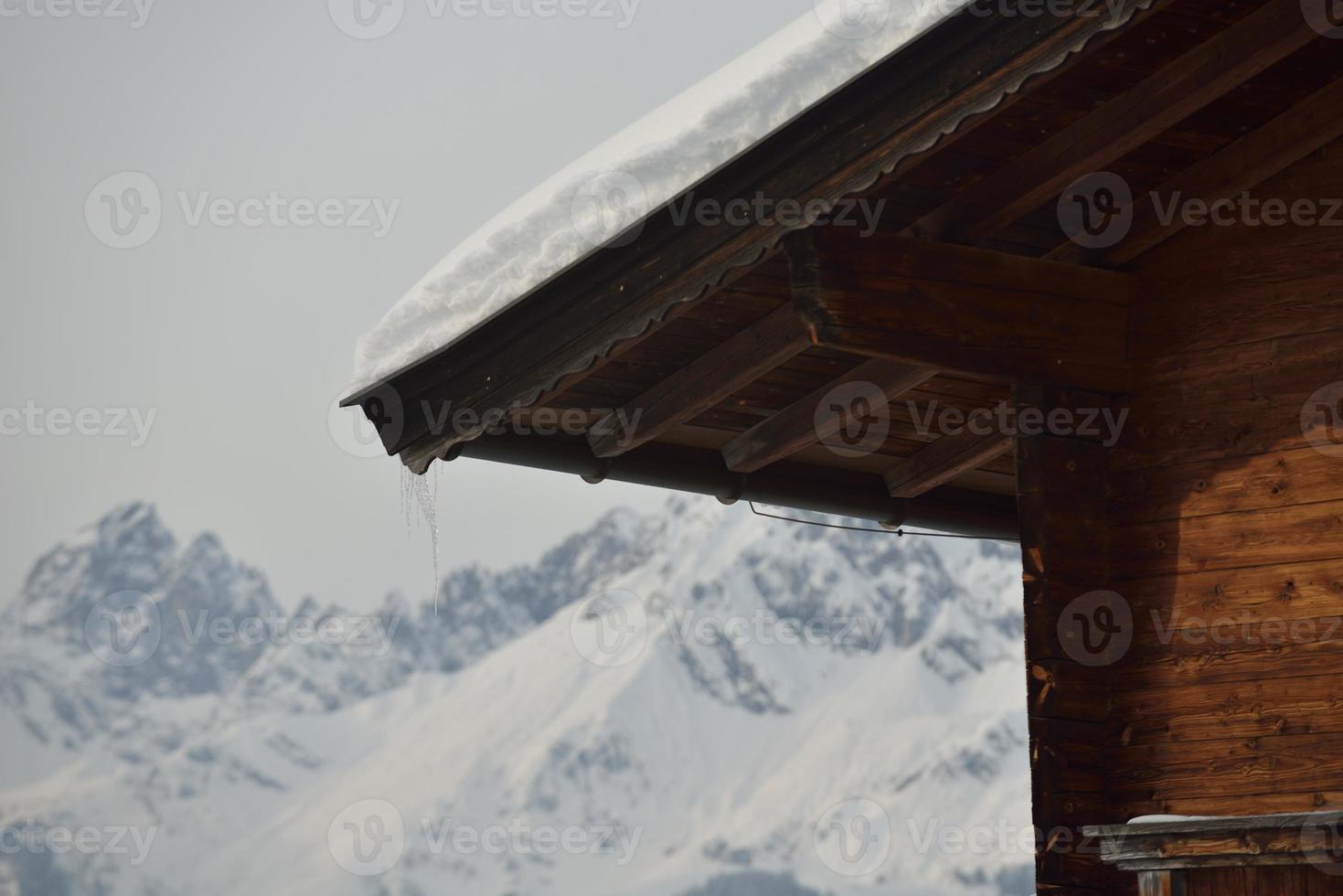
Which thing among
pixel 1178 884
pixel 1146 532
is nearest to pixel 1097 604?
pixel 1146 532

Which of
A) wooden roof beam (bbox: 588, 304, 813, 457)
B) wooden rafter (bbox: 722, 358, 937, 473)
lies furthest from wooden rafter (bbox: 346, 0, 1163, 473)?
wooden rafter (bbox: 722, 358, 937, 473)

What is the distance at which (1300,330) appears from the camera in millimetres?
5559

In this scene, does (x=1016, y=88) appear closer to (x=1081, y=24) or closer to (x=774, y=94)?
(x=1081, y=24)

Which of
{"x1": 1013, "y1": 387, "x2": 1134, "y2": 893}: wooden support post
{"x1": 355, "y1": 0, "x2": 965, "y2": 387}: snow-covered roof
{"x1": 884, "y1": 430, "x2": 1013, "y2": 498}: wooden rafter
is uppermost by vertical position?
{"x1": 355, "y1": 0, "x2": 965, "y2": 387}: snow-covered roof

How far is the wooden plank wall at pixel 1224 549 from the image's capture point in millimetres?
5410

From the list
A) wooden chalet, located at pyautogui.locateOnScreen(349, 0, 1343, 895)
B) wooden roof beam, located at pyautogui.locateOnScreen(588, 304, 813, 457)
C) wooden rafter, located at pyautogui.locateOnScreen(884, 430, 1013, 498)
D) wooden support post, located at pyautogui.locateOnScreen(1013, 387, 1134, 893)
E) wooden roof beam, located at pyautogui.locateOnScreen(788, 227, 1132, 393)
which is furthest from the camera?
wooden rafter, located at pyautogui.locateOnScreen(884, 430, 1013, 498)

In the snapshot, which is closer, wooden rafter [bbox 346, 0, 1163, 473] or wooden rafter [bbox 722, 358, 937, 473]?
wooden rafter [bbox 346, 0, 1163, 473]

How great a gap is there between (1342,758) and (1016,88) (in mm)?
2263

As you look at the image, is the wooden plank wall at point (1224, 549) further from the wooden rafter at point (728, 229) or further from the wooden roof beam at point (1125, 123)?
the wooden rafter at point (728, 229)

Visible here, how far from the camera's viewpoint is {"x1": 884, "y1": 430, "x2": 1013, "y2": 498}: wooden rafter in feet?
23.4

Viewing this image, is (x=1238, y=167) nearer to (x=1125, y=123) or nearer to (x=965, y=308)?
(x=1125, y=123)

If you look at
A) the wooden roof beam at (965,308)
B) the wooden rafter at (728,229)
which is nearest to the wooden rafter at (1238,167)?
the wooden roof beam at (965,308)

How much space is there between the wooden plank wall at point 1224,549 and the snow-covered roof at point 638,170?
5.21 ft

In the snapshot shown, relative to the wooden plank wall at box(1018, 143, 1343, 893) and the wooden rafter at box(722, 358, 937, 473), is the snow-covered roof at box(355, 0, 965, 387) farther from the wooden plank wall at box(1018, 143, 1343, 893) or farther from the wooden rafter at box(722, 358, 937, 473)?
the wooden plank wall at box(1018, 143, 1343, 893)
